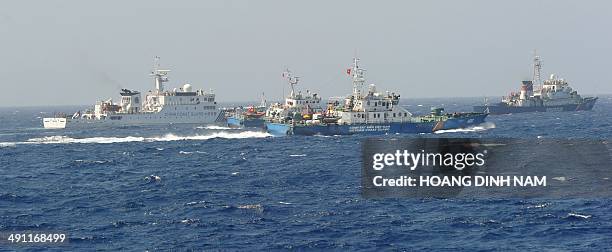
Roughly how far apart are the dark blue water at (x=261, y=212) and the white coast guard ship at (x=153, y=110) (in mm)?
87549

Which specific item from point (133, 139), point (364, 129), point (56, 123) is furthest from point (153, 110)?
point (364, 129)

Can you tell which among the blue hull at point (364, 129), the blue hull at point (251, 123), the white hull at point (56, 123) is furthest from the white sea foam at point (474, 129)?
the white hull at point (56, 123)

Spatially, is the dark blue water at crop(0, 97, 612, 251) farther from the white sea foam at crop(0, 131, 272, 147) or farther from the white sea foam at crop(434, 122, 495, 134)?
the white sea foam at crop(434, 122, 495, 134)

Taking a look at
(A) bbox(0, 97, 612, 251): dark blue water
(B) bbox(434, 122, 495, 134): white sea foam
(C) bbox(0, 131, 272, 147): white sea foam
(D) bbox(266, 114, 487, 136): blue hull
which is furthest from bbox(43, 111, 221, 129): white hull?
(A) bbox(0, 97, 612, 251): dark blue water

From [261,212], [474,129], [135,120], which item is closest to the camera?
[261,212]

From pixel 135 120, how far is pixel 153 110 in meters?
5.85

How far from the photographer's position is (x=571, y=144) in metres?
98.2

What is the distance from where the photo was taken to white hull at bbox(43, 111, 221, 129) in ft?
545

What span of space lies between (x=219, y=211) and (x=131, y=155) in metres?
47.5

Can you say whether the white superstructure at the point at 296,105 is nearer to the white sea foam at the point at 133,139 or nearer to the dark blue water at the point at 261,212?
the white sea foam at the point at 133,139

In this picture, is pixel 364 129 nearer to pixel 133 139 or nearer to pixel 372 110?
pixel 372 110

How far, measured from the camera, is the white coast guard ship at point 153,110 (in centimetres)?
16800

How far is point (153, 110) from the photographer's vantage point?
17488 cm

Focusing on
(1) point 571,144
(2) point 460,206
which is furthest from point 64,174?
(1) point 571,144
